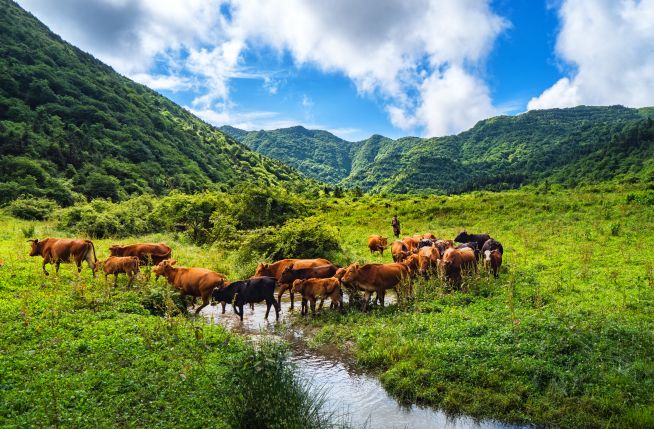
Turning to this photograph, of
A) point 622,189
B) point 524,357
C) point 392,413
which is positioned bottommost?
point 392,413

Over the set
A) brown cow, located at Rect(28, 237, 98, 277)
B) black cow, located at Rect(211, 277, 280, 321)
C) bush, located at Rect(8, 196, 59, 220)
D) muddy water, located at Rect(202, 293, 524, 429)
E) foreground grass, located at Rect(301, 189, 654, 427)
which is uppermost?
bush, located at Rect(8, 196, 59, 220)

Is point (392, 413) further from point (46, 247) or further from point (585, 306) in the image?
point (46, 247)

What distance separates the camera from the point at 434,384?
29.9 feet

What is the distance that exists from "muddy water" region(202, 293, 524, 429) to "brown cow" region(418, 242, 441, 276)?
639cm

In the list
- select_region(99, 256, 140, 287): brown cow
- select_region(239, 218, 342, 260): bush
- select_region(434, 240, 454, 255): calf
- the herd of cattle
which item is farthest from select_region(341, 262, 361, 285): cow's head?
select_region(99, 256, 140, 287): brown cow

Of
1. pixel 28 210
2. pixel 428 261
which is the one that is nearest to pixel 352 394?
pixel 428 261

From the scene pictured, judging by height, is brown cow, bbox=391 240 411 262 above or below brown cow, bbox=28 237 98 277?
below

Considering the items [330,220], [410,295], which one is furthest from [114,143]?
[410,295]

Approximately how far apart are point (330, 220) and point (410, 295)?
30.1 meters

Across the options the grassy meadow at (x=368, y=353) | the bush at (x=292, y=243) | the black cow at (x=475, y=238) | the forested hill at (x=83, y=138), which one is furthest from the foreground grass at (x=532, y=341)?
the forested hill at (x=83, y=138)

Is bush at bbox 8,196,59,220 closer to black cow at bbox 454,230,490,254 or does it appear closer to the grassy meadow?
→ the grassy meadow

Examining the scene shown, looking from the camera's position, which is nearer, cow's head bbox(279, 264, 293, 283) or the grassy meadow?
the grassy meadow

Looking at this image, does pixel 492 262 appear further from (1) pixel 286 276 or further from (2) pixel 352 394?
(2) pixel 352 394

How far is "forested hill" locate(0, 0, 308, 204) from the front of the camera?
74.4 meters
